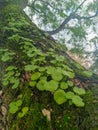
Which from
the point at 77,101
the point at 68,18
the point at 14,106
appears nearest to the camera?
the point at 77,101

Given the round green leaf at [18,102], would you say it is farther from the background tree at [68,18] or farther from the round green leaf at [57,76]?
the background tree at [68,18]

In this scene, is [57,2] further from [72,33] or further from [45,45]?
[45,45]

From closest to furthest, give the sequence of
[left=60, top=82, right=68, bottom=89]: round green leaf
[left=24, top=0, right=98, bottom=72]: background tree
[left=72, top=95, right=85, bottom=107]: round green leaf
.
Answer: [left=72, top=95, right=85, bottom=107]: round green leaf → [left=60, top=82, right=68, bottom=89]: round green leaf → [left=24, top=0, right=98, bottom=72]: background tree

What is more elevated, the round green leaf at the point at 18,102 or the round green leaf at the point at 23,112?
the round green leaf at the point at 18,102

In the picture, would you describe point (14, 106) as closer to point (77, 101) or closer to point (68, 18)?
point (77, 101)

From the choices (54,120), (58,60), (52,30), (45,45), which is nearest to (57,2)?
→ (52,30)

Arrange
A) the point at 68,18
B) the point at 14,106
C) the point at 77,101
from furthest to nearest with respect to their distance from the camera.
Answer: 1. the point at 68,18
2. the point at 14,106
3. the point at 77,101

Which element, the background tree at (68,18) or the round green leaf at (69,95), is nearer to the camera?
the round green leaf at (69,95)

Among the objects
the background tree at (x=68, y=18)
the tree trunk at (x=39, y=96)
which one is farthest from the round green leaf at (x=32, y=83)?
the background tree at (x=68, y=18)

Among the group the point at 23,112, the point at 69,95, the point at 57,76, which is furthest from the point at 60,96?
the point at 23,112

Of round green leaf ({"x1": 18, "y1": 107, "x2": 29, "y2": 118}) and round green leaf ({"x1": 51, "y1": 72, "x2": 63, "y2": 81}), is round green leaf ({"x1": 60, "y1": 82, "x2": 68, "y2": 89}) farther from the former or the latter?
round green leaf ({"x1": 18, "y1": 107, "x2": 29, "y2": 118})

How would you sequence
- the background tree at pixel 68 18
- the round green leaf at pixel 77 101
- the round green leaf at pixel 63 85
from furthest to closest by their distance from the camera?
the background tree at pixel 68 18 → the round green leaf at pixel 63 85 → the round green leaf at pixel 77 101

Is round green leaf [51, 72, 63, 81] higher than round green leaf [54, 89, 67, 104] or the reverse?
higher

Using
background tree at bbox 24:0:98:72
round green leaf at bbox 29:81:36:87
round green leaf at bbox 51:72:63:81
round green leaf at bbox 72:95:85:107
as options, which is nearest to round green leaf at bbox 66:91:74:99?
round green leaf at bbox 72:95:85:107
